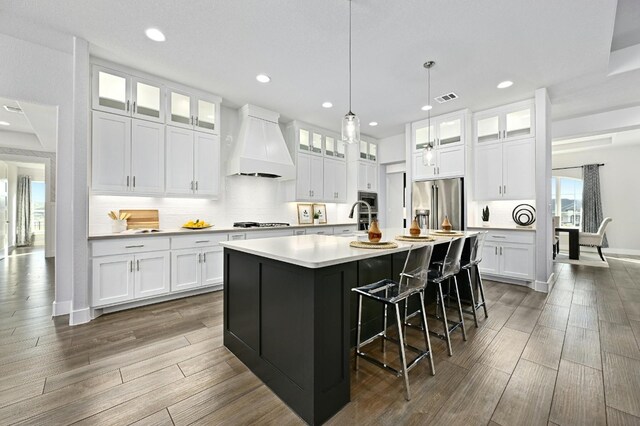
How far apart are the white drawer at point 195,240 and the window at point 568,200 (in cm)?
937

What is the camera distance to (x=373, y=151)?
6668mm

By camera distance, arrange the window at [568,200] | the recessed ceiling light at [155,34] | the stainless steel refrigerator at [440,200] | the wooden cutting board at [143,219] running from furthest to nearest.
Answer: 1. the window at [568,200]
2. the stainless steel refrigerator at [440,200]
3. the wooden cutting board at [143,219]
4. the recessed ceiling light at [155,34]

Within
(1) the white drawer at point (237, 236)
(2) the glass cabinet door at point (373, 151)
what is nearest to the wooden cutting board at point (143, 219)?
(1) the white drawer at point (237, 236)

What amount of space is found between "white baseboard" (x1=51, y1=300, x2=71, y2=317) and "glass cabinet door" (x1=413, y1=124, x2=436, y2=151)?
18.9 ft

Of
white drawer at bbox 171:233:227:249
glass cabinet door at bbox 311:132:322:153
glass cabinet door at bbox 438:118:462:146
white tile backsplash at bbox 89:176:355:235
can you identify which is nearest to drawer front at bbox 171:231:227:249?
white drawer at bbox 171:233:227:249

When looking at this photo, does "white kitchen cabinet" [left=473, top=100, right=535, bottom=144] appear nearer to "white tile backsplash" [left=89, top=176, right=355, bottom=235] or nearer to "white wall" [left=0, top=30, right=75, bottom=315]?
"white tile backsplash" [left=89, top=176, right=355, bottom=235]

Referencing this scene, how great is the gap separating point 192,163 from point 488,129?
5.01 metres

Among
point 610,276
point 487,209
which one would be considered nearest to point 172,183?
point 487,209

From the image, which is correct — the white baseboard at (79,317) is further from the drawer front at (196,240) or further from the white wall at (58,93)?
the drawer front at (196,240)

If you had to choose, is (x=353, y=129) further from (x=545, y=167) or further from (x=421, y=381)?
(x=545, y=167)

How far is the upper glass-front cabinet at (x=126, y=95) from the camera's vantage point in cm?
318

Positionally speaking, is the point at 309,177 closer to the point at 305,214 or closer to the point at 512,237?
the point at 305,214

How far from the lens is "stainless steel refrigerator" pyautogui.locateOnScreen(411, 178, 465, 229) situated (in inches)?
191

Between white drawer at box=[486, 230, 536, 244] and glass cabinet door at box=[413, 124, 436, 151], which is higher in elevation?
glass cabinet door at box=[413, 124, 436, 151]
